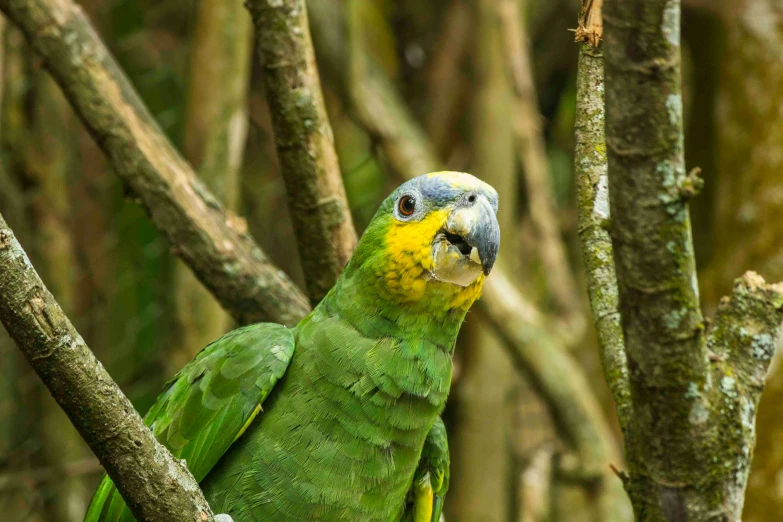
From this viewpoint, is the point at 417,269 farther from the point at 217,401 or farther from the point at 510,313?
the point at 510,313

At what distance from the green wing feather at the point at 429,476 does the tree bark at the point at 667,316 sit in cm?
56

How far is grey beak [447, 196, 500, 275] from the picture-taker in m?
1.27

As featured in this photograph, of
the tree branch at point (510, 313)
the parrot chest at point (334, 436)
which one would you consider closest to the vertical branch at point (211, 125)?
the tree branch at point (510, 313)

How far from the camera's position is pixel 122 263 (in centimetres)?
332

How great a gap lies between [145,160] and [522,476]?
1596 millimetres

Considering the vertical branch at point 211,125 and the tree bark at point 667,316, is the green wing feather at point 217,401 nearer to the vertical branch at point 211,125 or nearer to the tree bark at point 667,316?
the tree bark at point 667,316

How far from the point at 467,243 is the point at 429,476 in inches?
21.2

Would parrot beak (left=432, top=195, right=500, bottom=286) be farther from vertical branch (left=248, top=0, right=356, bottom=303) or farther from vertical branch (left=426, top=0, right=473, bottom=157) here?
vertical branch (left=426, top=0, right=473, bottom=157)

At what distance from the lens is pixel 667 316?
2.66 ft

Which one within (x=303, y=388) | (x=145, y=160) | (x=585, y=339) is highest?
(x=145, y=160)

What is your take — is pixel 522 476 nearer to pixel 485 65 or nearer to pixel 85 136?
pixel 485 65

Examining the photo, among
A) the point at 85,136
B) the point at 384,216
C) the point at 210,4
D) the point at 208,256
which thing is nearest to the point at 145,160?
the point at 208,256

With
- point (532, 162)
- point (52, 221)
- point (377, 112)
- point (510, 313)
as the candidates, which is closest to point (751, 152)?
point (532, 162)

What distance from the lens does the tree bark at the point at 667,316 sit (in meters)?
0.72
